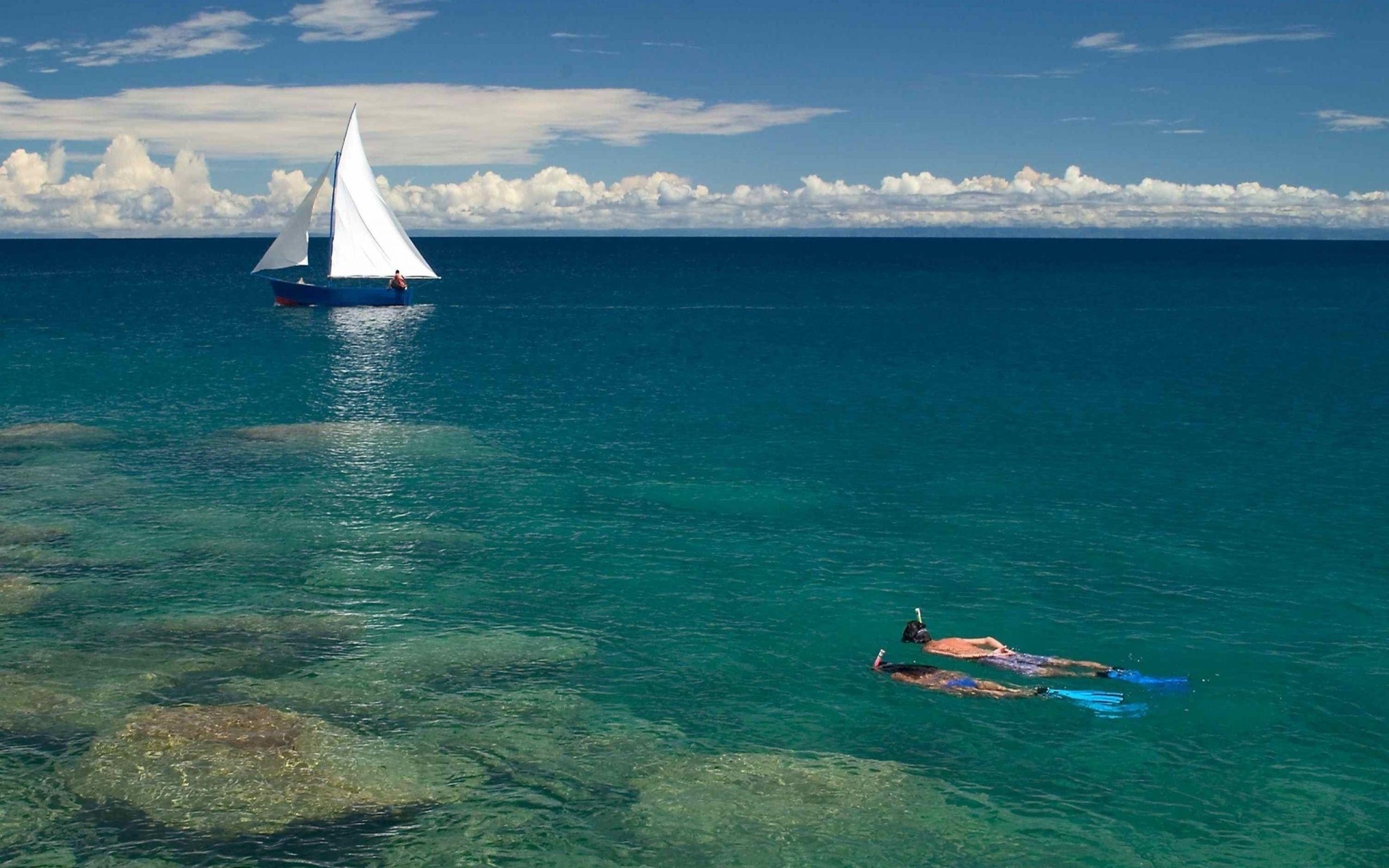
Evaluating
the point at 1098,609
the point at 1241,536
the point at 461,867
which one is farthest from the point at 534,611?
the point at 1241,536

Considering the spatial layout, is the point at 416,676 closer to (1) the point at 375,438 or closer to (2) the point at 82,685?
(2) the point at 82,685

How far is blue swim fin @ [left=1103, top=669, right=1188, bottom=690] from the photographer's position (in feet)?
114

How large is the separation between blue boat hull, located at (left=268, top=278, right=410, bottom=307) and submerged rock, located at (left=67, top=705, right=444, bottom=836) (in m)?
121

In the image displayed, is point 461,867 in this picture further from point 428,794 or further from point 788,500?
point 788,500

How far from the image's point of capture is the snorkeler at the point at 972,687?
3366cm

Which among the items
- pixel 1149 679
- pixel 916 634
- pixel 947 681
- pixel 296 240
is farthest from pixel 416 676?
pixel 296 240

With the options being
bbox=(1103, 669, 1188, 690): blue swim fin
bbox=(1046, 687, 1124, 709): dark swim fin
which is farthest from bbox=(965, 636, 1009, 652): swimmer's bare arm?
bbox=(1103, 669, 1188, 690): blue swim fin

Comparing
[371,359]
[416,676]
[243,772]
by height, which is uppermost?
[371,359]

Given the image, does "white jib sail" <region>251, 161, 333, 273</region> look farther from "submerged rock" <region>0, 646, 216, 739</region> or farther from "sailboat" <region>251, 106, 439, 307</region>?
"submerged rock" <region>0, 646, 216, 739</region>

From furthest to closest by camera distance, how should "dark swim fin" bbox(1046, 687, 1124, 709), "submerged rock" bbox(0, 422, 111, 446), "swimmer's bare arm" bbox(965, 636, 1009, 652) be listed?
"submerged rock" bbox(0, 422, 111, 446) → "swimmer's bare arm" bbox(965, 636, 1009, 652) → "dark swim fin" bbox(1046, 687, 1124, 709)

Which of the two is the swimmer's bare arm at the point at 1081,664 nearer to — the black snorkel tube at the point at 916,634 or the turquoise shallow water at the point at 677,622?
the turquoise shallow water at the point at 677,622

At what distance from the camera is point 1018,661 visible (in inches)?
1416

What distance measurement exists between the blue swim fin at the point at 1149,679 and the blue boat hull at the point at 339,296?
124 m

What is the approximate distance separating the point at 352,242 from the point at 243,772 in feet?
403
